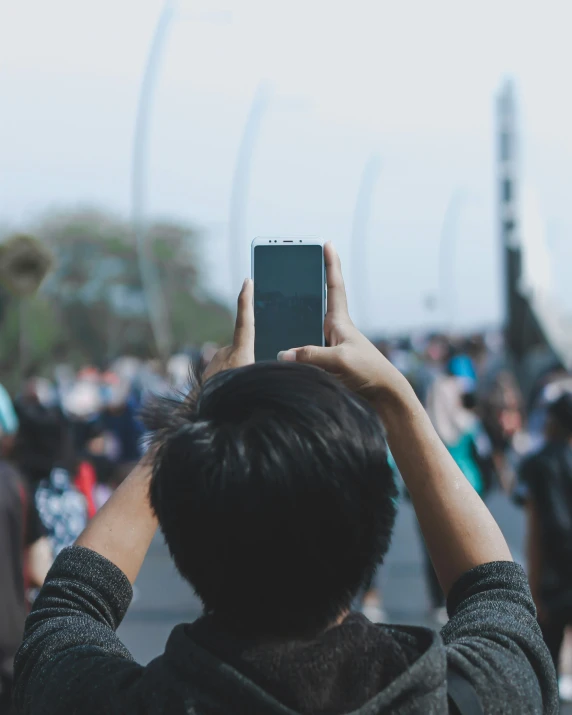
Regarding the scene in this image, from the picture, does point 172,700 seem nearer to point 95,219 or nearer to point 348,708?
point 348,708

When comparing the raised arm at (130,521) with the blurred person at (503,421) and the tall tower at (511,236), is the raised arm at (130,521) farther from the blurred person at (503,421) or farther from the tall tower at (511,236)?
the tall tower at (511,236)

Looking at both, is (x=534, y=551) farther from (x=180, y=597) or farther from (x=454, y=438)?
(x=180, y=597)

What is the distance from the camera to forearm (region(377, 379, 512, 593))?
167 cm

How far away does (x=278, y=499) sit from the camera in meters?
1.38

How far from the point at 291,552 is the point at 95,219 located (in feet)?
277

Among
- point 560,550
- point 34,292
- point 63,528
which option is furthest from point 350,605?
point 34,292

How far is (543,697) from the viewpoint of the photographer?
Answer: 5.17 ft

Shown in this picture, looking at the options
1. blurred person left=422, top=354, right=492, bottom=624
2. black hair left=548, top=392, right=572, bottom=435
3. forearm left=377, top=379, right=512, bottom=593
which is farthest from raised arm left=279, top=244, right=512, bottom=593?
blurred person left=422, top=354, right=492, bottom=624

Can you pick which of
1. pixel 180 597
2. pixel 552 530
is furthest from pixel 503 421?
pixel 552 530

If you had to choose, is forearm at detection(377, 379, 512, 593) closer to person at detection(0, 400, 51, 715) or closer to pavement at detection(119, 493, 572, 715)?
person at detection(0, 400, 51, 715)

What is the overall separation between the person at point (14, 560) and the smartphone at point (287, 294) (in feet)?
7.85

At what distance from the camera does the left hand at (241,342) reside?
5.72 ft

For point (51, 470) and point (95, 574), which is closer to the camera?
point (95, 574)

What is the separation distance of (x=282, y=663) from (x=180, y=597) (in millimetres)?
8218
